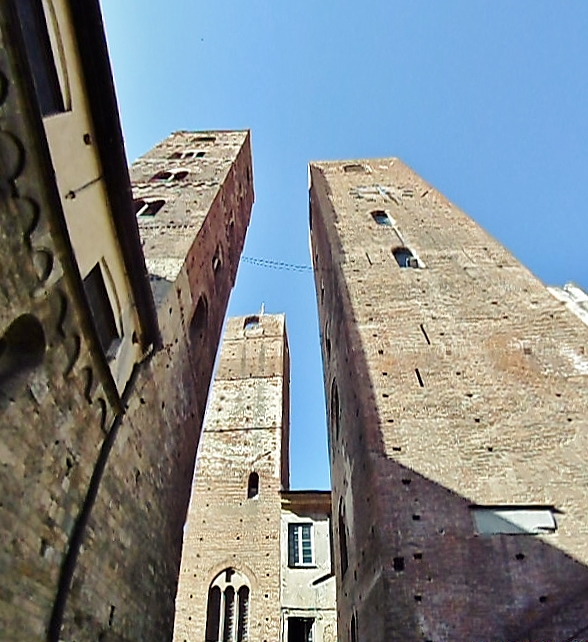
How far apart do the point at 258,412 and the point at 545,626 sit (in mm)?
15422

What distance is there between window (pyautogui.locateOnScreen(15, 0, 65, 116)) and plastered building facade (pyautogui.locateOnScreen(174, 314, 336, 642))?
1357 cm

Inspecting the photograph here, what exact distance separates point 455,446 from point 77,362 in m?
4.66

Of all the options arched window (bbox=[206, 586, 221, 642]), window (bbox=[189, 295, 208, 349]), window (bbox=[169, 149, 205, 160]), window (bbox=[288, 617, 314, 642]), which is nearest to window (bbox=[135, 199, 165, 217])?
window (bbox=[189, 295, 208, 349])

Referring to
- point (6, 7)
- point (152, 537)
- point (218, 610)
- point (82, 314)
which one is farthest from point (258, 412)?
point (6, 7)

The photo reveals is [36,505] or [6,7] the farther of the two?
[36,505]

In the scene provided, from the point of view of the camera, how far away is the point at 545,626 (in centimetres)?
479

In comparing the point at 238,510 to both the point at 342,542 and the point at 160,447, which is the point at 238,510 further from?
the point at 160,447

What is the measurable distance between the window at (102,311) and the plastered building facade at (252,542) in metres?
11.1

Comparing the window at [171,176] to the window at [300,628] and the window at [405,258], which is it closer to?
the window at [405,258]

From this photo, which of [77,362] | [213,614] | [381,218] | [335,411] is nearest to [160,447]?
[77,362]

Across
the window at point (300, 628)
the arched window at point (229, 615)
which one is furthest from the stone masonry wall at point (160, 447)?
the arched window at point (229, 615)

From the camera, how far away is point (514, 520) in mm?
5770

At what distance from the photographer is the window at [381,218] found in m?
13.5

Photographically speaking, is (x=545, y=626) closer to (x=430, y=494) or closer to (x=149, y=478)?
(x=430, y=494)
